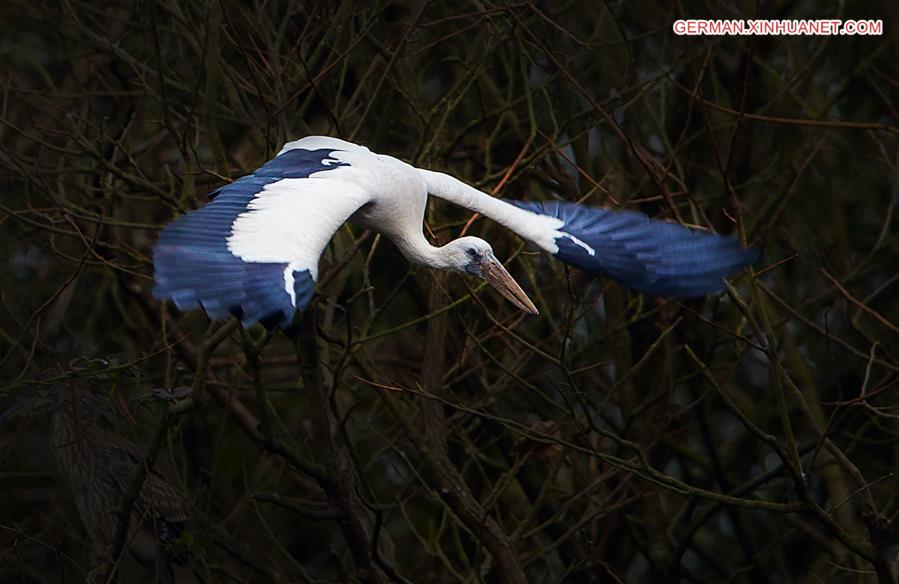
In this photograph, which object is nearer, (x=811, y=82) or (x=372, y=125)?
(x=372, y=125)

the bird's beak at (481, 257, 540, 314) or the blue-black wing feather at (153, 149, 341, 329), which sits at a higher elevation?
the blue-black wing feather at (153, 149, 341, 329)

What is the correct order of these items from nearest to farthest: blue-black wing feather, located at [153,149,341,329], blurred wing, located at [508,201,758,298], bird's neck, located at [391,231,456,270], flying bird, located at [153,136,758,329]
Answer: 1. blue-black wing feather, located at [153,149,341,329]
2. flying bird, located at [153,136,758,329]
3. blurred wing, located at [508,201,758,298]
4. bird's neck, located at [391,231,456,270]

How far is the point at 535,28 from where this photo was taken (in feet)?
27.8

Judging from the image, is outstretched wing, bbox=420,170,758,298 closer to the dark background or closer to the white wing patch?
the dark background

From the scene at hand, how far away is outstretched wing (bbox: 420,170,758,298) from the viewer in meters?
7.23

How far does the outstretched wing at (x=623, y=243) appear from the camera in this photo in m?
7.23

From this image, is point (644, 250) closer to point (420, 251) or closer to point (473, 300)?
point (473, 300)

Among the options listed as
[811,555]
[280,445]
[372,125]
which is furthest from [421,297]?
[811,555]

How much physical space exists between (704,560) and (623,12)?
12.8 feet

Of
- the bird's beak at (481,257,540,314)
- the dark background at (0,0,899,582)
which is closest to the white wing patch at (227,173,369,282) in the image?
the dark background at (0,0,899,582)

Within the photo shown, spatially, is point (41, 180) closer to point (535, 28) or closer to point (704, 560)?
point (535, 28)

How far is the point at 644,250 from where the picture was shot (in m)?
7.82

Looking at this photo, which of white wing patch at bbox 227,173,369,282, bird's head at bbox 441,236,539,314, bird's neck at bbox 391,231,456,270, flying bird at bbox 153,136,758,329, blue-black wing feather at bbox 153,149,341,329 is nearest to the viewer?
blue-black wing feather at bbox 153,149,341,329

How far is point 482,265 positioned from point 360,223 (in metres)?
0.66
